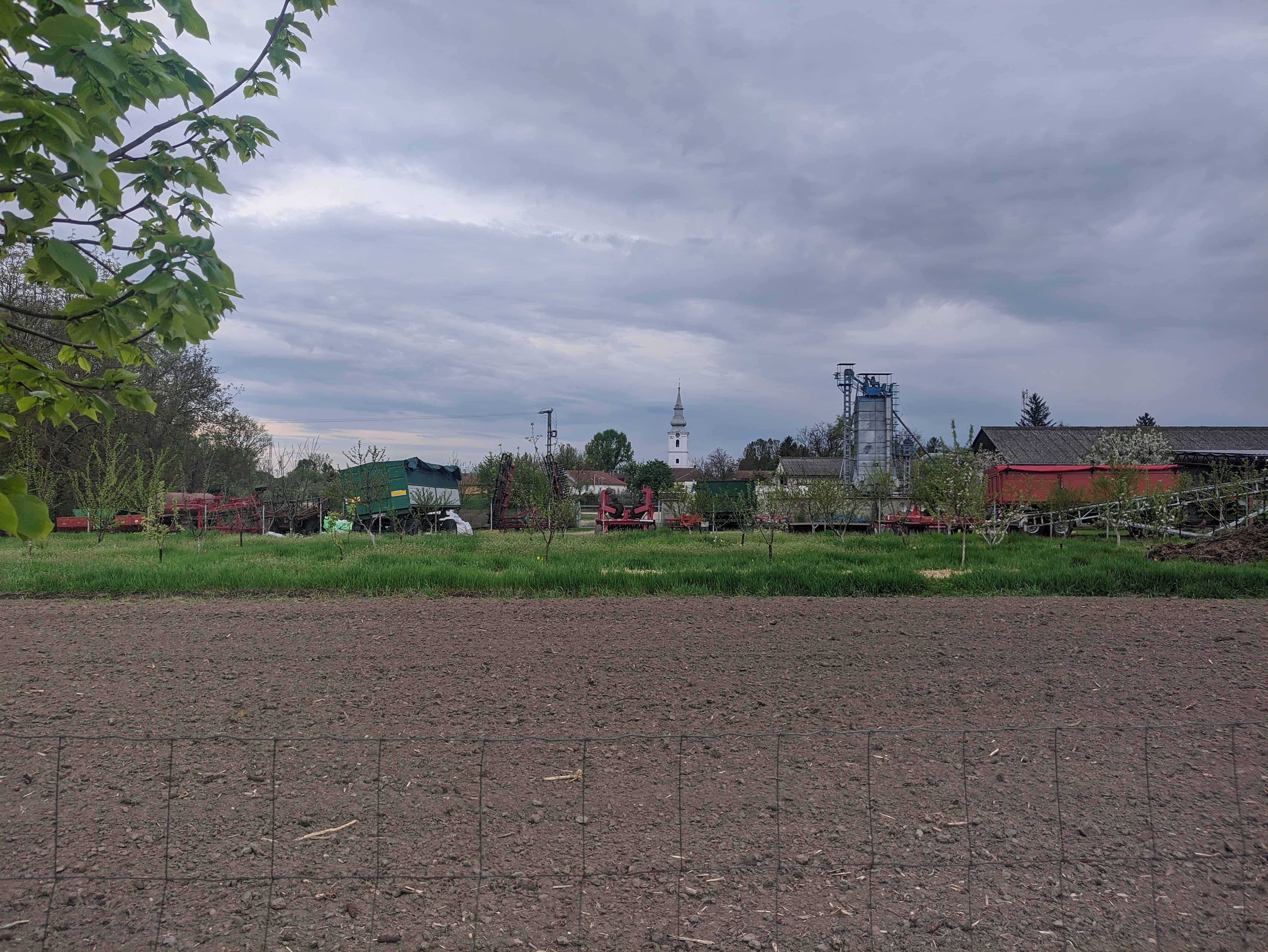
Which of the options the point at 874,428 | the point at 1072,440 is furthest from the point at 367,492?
the point at 1072,440

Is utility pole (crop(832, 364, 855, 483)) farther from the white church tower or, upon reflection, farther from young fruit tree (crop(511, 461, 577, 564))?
the white church tower

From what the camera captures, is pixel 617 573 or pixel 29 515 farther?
pixel 617 573

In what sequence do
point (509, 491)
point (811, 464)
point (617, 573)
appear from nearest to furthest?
point (617, 573) → point (509, 491) → point (811, 464)

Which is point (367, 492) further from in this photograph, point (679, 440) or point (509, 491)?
point (679, 440)

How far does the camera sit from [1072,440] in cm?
4072

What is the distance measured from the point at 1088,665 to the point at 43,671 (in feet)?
29.4

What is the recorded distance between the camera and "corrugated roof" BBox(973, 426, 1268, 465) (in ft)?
128

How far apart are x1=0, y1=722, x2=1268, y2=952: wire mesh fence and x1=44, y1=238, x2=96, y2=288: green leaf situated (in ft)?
7.20

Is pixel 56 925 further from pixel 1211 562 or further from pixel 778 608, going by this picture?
pixel 1211 562

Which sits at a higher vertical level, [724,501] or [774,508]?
[724,501]

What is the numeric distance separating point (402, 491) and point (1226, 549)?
19907 millimetres

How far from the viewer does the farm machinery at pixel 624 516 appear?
2484cm

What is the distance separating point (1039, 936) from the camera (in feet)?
9.64

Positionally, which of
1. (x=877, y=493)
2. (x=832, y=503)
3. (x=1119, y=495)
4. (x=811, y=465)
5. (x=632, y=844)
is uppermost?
(x=811, y=465)
